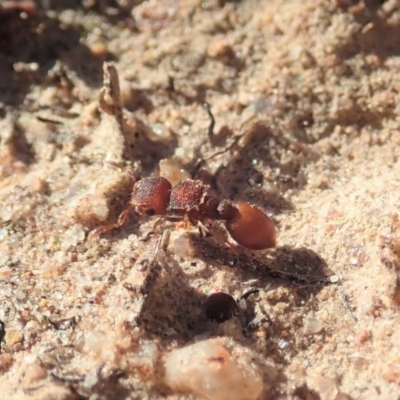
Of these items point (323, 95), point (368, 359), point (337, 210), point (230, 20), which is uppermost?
point (230, 20)

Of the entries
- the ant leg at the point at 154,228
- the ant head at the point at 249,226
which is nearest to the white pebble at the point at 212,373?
the ant head at the point at 249,226

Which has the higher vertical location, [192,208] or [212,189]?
[192,208]

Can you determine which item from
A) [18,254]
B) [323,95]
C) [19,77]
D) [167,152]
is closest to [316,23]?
[323,95]

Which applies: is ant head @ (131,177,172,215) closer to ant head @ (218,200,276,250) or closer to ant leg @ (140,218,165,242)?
ant leg @ (140,218,165,242)

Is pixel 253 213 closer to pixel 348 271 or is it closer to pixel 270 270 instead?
pixel 270 270

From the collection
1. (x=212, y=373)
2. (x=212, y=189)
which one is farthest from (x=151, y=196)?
(x=212, y=373)

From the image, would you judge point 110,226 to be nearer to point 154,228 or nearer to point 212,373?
point 154,228
